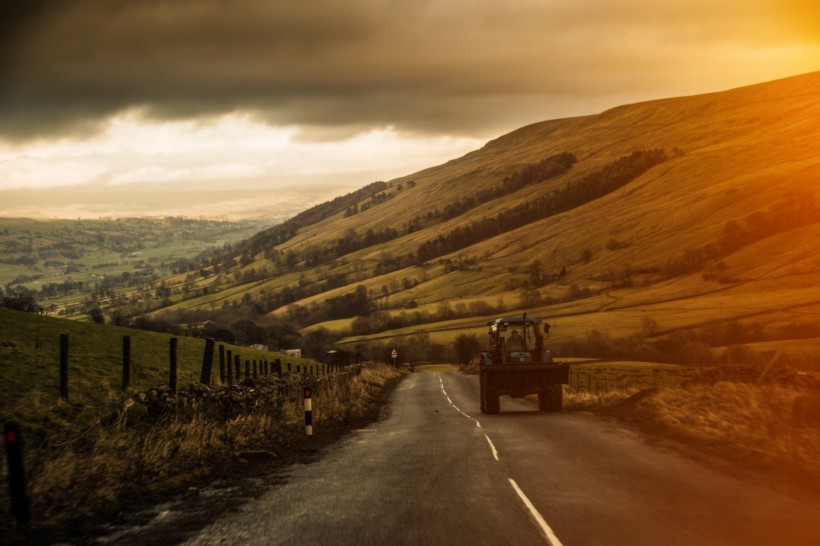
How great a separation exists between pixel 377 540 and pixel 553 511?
Result: 2497 mm

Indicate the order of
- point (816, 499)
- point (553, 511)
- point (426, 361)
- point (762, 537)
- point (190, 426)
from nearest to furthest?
point (762, 537) → point (553, 511) → point (816, 499) → point (190, 426) → point (426, 361)

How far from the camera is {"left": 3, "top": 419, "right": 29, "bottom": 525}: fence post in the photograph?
28.2 feet

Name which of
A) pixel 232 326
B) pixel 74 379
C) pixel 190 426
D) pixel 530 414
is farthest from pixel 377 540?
pixel 232 326

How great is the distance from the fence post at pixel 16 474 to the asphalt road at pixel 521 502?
7.33 ft

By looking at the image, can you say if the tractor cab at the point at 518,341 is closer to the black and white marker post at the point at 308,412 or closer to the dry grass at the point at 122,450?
the dry grass at the point at 122,450

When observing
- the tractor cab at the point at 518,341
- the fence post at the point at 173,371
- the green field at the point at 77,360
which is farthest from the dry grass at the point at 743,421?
the green field at the point at 77,360

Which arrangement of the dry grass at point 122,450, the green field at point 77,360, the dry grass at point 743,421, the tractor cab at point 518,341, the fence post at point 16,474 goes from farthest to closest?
the tractor cab at point 518,341 → the green field at point 77,360 → the dry grass at point 743,421 → the dry grass at point 122,450 → the fence post at point 16,474

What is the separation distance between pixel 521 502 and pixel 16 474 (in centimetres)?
633

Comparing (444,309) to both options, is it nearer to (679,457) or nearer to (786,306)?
(786,306)

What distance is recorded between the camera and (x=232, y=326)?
145750 millimetres

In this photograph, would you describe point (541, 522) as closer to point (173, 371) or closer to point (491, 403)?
point (173, 371)

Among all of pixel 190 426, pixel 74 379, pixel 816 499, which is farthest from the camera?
pixel 74 379

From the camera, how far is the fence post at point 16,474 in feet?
28.2

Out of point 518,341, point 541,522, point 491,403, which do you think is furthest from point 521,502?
point 518,341
